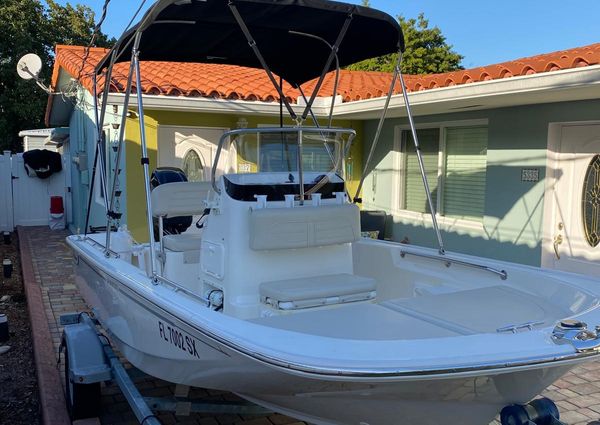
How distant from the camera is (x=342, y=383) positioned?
2.30 m

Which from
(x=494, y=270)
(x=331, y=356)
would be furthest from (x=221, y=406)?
(x=494, y=270)

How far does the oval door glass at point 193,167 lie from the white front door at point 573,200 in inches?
203

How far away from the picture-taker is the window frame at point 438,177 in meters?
8.42

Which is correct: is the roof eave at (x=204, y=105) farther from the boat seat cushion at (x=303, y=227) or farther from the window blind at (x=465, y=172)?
the boat seat cushion at (x=303, y=227)

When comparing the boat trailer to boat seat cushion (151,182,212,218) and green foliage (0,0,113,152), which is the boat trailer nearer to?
boat seat cushion (151,182,212,218)

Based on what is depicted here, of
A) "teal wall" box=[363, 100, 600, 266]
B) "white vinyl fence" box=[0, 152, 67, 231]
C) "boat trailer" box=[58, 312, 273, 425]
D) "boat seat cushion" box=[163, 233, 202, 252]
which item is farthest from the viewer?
"white vinyl fence" box=[0, 152, 67, 231]

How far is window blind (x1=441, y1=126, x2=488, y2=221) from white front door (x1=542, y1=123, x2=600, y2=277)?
1225 mm

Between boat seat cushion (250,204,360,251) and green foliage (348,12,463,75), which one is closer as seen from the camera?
boat seat cushion (250,204,360,251)

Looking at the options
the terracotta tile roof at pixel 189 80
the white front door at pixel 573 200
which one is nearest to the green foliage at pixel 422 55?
the terracotta tile roof at pixel 189 80

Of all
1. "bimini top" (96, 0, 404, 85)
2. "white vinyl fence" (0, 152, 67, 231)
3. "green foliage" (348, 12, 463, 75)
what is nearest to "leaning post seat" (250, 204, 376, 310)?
"bimini top" (96, 0, 404, 85)

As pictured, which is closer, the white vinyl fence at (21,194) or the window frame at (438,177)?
the window frame at (438,177)

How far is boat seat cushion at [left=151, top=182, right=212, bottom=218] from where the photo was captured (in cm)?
500

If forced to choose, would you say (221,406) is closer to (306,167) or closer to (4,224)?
(306,167)

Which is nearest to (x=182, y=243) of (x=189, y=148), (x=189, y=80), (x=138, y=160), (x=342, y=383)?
(x=342, y=383)
